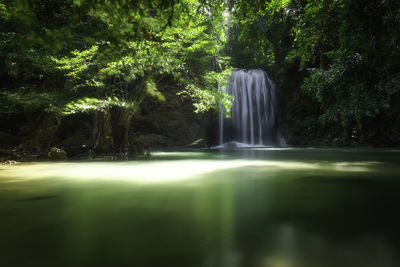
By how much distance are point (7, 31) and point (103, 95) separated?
3.56 meters

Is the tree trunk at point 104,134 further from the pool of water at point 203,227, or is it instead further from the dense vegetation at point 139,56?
the pool of water at point 203,227

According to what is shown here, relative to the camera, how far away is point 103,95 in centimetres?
911

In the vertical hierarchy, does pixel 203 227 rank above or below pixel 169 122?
below

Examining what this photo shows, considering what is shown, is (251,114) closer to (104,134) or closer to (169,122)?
(169,122)

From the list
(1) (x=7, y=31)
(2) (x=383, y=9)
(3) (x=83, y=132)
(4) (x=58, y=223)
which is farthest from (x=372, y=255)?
(3) (x=83, y=132)

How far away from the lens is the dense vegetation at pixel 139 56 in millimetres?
2539

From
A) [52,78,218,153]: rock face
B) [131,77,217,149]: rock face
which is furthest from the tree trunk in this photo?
[131,77,217,149]: rock face

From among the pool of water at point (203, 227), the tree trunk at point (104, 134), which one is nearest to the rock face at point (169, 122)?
the tree trunk at point (104, 134)

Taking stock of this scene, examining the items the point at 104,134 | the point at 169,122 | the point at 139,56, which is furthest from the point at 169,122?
the point at 139,56

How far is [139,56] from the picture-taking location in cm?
651

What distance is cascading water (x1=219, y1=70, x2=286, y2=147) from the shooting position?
755 inches

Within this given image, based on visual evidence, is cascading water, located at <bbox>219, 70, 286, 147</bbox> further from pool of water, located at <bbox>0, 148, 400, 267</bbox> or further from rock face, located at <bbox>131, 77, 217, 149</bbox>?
pool of water, located at <bbox>0, 148, 400, 267</bbox>

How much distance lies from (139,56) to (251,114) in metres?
14.3

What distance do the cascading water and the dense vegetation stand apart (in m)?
6.51
